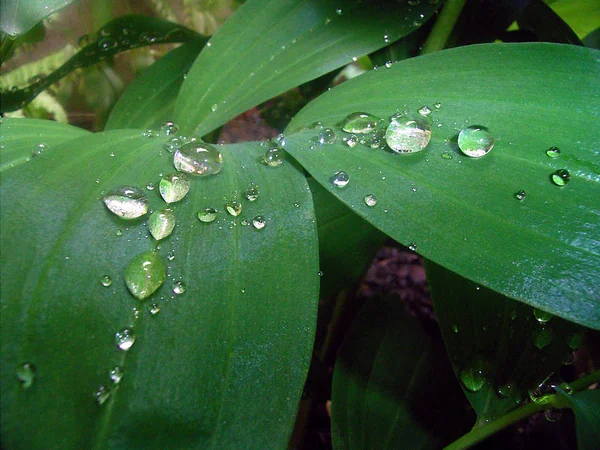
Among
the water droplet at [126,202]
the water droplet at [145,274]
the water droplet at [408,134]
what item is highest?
the water droplet at [126,202]

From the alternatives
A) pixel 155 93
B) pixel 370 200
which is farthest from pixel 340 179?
pixel 155 93

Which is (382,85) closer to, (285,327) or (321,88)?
(285,327)

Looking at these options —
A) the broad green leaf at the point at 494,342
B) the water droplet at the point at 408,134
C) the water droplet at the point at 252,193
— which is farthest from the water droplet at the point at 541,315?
the water droplet at the point at 252,193

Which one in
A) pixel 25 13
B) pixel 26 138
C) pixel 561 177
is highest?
pixel 25 13

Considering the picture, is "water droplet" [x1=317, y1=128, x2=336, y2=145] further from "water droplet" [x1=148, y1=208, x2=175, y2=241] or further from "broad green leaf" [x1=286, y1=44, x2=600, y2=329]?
"water droplet" [x1=148, y1=208, x2=175, y2=241]

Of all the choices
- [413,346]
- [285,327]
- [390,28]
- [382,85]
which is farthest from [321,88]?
[285,327]

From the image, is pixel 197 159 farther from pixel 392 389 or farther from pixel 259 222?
pixel 392 389

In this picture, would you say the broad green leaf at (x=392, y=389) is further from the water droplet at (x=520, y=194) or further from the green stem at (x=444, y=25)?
the green stem at (x=444, y=25)
